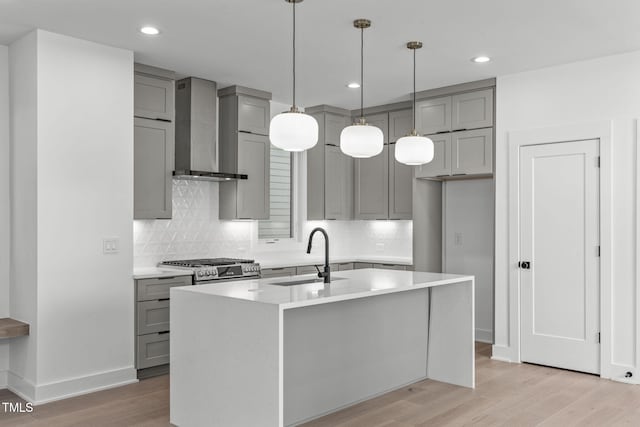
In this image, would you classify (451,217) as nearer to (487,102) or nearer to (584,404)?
(487,102)

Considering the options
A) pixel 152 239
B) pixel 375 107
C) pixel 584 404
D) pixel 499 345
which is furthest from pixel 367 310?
pixel 375 107

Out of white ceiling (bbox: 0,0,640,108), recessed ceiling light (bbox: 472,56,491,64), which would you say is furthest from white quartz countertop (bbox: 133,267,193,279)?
recessed ceiling light (bbox: 472,56,491,64)

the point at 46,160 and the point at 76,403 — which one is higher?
the point at 46,160

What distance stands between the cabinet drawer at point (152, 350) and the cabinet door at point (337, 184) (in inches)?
109

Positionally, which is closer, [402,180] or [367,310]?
[367,310]

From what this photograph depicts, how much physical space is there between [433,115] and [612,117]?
1.80 metres

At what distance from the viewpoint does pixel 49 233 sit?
4.17 meters

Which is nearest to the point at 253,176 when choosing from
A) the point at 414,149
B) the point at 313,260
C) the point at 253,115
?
the point at 253,115

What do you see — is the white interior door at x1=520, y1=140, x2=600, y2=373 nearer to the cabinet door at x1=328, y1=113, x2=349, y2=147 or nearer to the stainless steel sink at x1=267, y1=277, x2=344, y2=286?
the stainless steel sink at x1=267, y1=277, x2=344, y2=286

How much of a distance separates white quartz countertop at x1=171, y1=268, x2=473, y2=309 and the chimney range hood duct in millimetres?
1994

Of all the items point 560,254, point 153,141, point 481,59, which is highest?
A: point 481,59

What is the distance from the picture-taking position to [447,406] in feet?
13.0

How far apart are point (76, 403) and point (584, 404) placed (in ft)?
12.4

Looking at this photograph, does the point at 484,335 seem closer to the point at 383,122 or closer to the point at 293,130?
the point at 383,122
